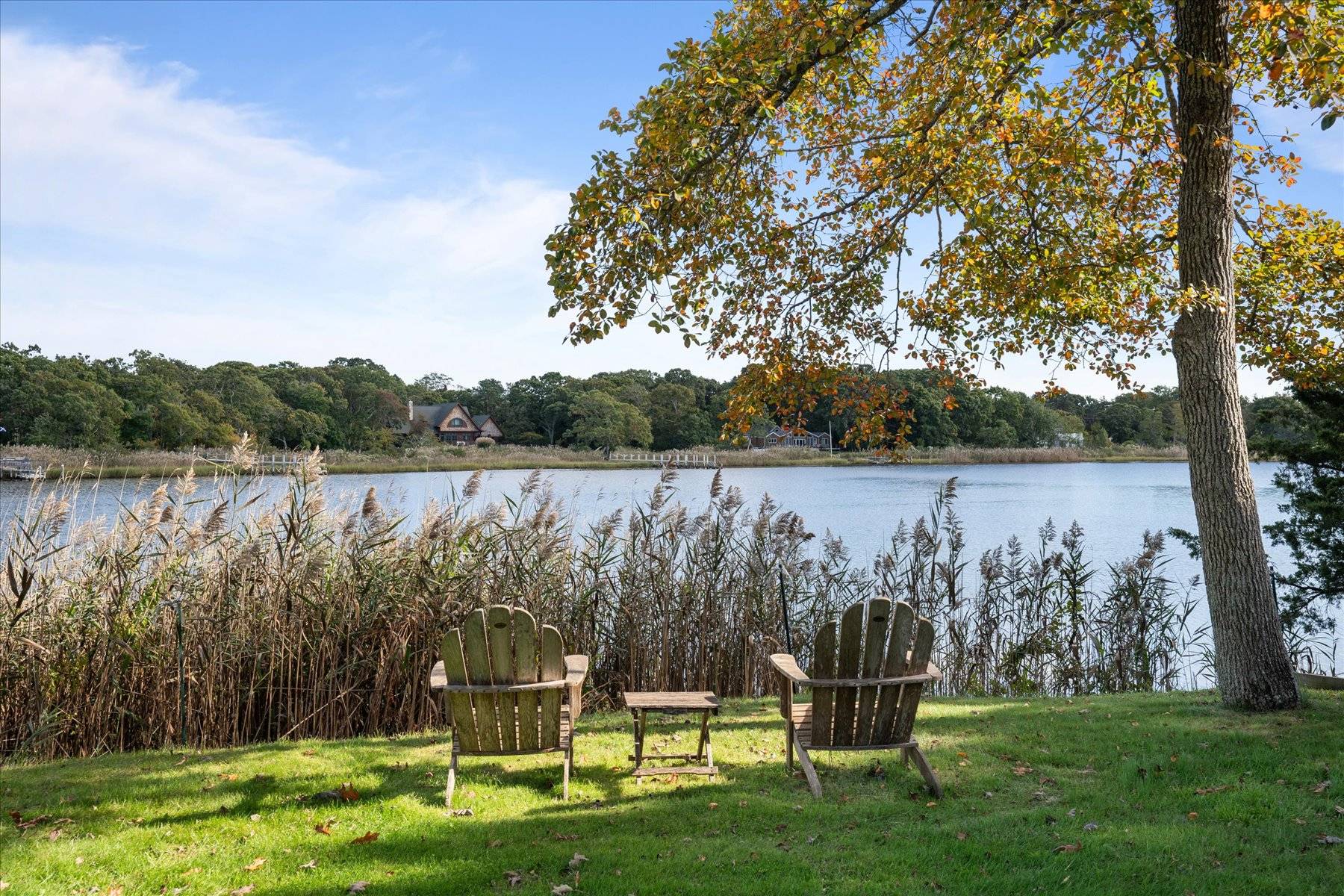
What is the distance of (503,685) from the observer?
4.31m

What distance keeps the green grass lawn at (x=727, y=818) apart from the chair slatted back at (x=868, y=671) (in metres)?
0.32

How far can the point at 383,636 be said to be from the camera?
576cm

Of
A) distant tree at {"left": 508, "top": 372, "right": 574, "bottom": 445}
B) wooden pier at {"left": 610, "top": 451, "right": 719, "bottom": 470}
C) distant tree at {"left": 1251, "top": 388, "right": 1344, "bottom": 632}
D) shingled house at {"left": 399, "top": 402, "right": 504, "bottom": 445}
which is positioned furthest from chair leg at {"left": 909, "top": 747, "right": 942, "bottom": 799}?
shingled house at {"left": 399, "top": 402, "right": 504, "bottom": 445}

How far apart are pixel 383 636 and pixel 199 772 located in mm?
1331

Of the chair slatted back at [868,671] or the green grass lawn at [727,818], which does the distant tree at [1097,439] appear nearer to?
the green grass lawn at [727,818]

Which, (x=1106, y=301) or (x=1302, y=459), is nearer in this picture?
(x=1106, y=301)

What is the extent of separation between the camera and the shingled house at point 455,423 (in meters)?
60.6

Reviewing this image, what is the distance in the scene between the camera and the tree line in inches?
1283

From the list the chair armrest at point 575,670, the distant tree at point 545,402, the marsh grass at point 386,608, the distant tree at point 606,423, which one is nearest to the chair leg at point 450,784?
the chair armrest at point 575,670

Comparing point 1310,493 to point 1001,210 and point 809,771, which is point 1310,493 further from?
point 809,771

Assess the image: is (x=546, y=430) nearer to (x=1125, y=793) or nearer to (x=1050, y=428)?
(x=1050, y=428)

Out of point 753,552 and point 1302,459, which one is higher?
point 1302,459

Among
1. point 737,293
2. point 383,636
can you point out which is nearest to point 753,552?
point 737,293

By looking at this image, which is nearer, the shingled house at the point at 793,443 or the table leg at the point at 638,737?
the table leg at the point at 638,737
